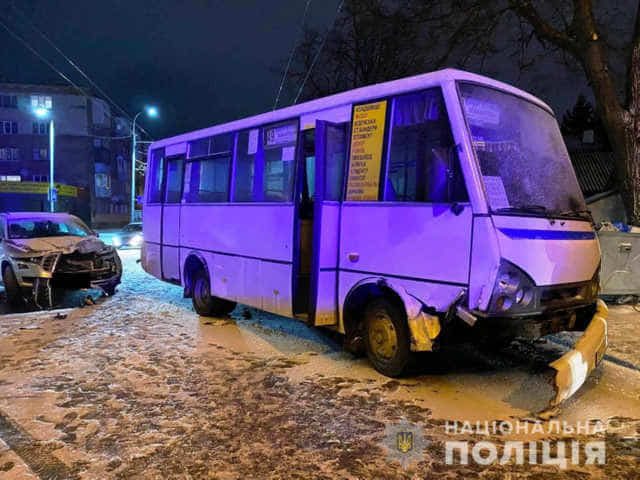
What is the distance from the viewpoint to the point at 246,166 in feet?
24.3

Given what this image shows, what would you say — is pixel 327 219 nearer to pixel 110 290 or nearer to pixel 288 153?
pixel 288 153

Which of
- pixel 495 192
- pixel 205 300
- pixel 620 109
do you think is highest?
pixel 620 109

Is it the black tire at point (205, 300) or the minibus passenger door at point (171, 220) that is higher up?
the minibus passenger door at point (171, 220)

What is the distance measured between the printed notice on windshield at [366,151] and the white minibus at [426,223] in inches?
0.7

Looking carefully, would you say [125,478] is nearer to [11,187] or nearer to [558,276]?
[558,276]

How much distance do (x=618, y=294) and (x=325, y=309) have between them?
6.55 meters

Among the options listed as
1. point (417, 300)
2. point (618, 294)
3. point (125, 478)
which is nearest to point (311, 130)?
point (417, 300)

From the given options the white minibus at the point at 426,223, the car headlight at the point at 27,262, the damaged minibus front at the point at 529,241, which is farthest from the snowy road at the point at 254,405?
the car headlight at the point at 27,262

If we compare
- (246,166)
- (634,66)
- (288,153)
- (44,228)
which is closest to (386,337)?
(288,153)

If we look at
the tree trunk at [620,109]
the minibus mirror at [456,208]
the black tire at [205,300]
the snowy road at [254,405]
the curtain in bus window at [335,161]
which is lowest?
the snowy road at [254,405]

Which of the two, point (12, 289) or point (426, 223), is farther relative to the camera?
point (12, 289)

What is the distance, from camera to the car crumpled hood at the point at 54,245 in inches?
Answer: 376

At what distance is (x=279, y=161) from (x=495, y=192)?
327 cm

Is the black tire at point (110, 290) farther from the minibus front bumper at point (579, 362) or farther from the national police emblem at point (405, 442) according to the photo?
the minibus front bumper at point (579, 362)
